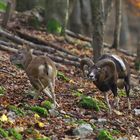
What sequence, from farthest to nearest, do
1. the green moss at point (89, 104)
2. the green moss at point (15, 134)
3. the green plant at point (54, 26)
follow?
1. the green plant at point (54, 26)
2. the green moss at point (89, 104)
3. the green moss at point (15, 134)

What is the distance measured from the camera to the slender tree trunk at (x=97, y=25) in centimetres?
1853

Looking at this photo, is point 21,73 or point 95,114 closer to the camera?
point 95,114

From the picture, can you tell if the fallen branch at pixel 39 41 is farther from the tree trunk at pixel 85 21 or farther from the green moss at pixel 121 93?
the tree trunk at pixel 85 21

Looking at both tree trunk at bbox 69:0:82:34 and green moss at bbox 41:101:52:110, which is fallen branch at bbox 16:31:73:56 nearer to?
tree trunk at bbox 69:0:82:34

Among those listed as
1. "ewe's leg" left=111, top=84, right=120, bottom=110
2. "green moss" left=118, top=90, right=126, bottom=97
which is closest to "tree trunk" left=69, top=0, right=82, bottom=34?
"green moss" left=118, top=90, right=126, bottom=97

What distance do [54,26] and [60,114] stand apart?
1276 centimetres

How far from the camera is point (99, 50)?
754 inches

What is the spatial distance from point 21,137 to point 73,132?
1.27 metres

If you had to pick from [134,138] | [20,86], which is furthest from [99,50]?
[134,138]

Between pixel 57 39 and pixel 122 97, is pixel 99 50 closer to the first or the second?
pixel 122 97

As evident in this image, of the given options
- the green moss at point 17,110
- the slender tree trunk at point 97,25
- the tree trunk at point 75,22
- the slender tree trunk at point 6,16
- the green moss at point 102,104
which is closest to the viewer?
the green moss at point 17,110

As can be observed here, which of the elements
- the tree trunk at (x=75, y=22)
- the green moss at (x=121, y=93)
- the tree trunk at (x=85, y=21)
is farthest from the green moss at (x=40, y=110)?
the tree trunk at (x=85, y=21)

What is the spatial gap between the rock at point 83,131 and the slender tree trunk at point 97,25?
6.52m

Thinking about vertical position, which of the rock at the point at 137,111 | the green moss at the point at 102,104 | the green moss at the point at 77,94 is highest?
the green moss at the point at 77,94
